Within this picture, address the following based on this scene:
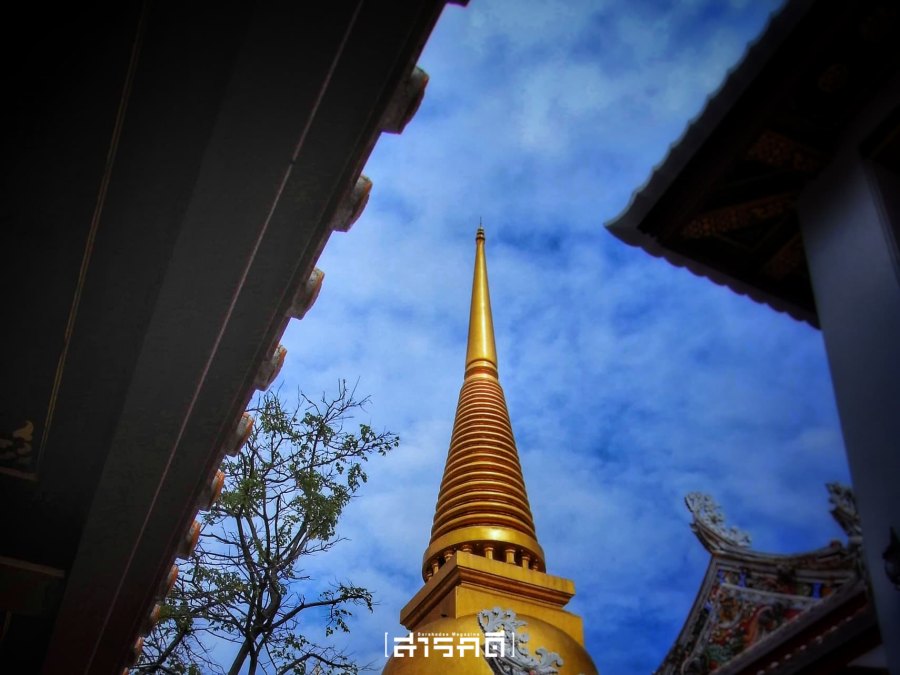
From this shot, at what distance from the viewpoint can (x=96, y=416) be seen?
4551mm

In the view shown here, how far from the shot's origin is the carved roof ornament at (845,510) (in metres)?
4.54

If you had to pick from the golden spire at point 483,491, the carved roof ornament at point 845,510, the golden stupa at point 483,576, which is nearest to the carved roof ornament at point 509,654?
the golden stupa at point 483,576

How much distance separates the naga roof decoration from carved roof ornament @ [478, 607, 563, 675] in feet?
3.95

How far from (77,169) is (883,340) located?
4182 mm

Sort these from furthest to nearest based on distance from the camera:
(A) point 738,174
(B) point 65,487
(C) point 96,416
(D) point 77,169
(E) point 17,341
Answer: (A) point 738,174, (B) point 65,487, (C) point 96,416, (E) point 17,341, (D) point 77,169

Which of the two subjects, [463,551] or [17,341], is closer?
[17,341]

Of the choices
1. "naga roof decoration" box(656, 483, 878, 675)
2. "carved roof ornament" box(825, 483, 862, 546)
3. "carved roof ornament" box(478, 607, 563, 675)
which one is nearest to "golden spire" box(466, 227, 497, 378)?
"carved roof ornament" box(478, 607, 563, 675)

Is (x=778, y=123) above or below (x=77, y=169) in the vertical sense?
above

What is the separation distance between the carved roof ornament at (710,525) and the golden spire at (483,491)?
20.9 ft

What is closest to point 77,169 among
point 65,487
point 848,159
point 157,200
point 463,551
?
point 157,200

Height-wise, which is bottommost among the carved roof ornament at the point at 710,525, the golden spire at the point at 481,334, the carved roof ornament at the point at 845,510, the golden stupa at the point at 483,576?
the carved roof ornament at the point at 845,510

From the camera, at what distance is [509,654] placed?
8.01 meters

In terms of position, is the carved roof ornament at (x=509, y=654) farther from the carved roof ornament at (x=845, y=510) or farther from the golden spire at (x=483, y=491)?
the golden spire at (x=483, y=491)

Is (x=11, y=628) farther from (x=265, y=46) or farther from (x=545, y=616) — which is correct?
(x=545, y=616)
